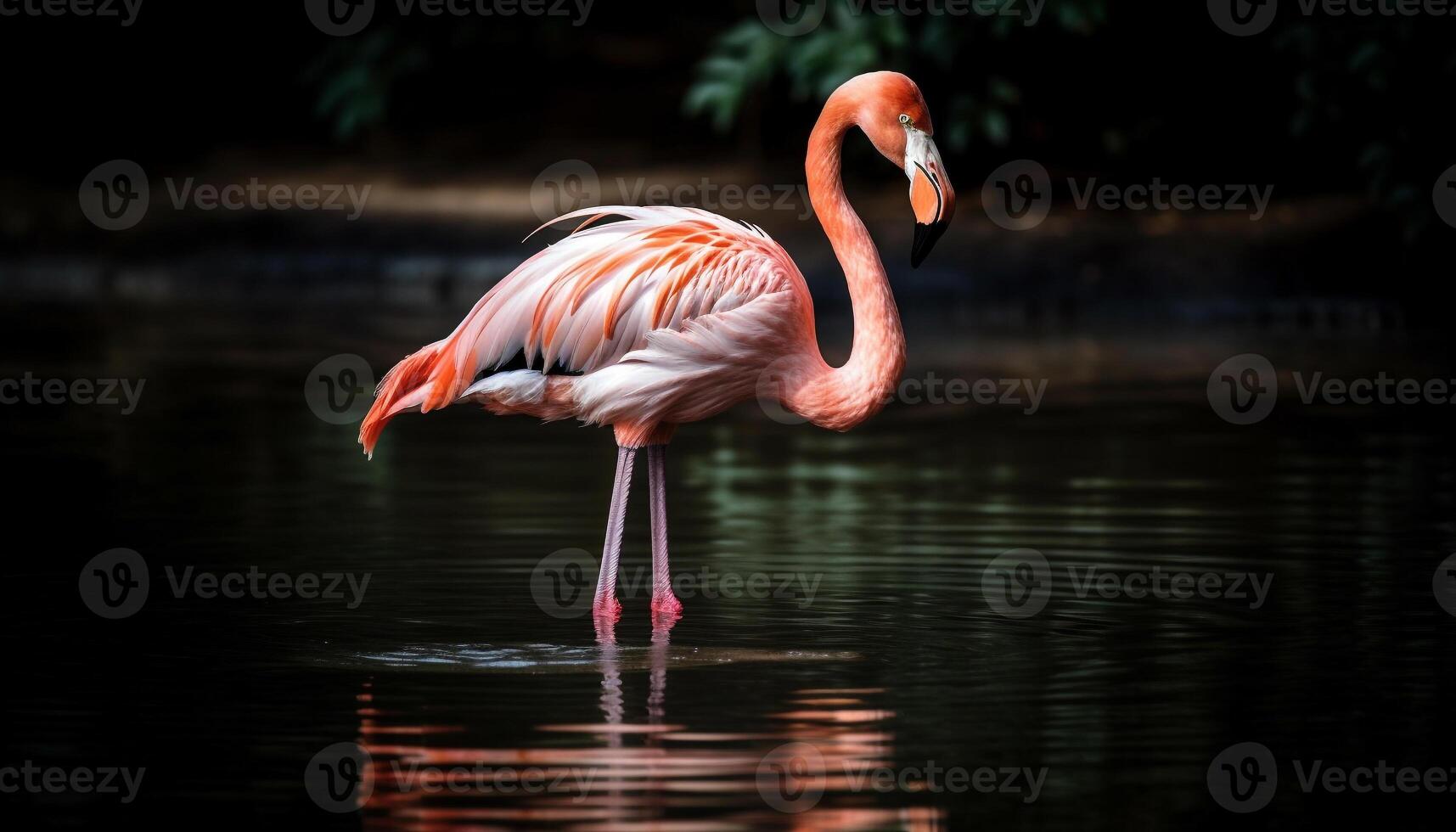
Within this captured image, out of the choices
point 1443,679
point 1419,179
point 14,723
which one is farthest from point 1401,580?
point 1419,179

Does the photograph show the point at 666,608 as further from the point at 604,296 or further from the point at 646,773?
the point at 646,773

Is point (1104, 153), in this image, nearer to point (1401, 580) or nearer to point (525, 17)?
point (525, 17)

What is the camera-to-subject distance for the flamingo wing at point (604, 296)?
282 inches

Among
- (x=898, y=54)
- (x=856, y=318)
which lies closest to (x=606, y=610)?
(x=856, y=318)

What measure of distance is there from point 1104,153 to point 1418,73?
2943 mm

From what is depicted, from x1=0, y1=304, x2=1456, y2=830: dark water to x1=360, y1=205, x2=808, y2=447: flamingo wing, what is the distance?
31.1 inches

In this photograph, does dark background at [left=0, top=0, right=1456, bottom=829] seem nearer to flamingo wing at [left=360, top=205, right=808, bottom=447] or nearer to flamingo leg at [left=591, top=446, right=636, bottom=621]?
flamingo leg at [left=591, top=446, right=636, bottom=621]

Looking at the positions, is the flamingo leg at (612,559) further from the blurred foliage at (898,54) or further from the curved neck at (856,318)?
the blurred foliage at (898,54)

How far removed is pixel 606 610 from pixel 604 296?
3.15ft

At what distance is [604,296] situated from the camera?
7.18 meters

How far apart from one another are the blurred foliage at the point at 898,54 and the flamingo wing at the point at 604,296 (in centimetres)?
1043

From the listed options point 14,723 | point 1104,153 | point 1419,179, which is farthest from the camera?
point 1104,153

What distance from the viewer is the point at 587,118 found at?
2375 centimetres

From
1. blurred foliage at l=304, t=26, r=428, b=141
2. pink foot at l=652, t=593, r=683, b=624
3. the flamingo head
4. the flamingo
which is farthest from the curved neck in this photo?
blurred foliage at l=304, t=26, r=428, b=141
